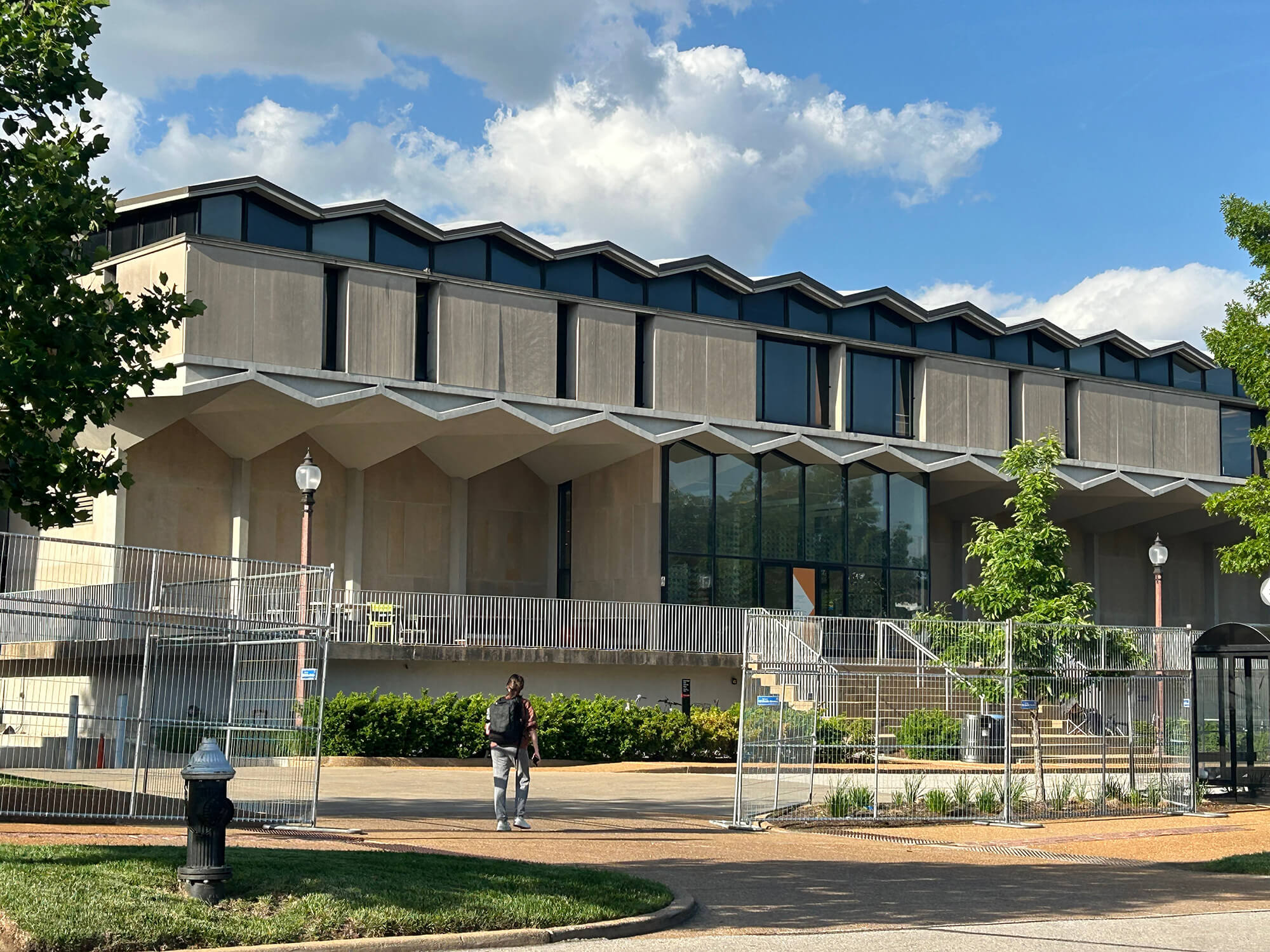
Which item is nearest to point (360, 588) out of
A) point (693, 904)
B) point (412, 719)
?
point (412, 719)

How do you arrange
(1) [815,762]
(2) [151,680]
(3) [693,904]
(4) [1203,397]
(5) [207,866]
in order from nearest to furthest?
1. (5) [207,866]
2. (3) [693,904]
3. (2) [151,680]
4. (1) [815,762]
5. (4) [1203,397]

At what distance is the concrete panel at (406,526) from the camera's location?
39281 mm

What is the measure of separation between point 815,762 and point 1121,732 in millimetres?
4911

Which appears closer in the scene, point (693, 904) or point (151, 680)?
point (693, 904)

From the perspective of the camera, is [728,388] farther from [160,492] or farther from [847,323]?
[160,492]

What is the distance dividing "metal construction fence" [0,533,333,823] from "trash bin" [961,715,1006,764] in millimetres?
9337

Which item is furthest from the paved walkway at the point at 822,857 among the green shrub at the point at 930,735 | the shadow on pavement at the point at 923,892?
the green shrub at the point at 930,735

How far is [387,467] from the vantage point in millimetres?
39469

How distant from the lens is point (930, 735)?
2041cm

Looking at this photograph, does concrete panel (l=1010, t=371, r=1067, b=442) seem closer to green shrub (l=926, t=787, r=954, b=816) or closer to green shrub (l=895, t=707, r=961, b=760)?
green shrub (l=895, t=707, r=961, b=760)

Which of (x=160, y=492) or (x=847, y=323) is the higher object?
(x=847, y=323)

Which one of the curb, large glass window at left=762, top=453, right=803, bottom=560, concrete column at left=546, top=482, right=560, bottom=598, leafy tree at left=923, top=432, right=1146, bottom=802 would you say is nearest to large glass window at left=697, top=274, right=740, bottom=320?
large glass window at left=762, top=453, right=803, bottom=560

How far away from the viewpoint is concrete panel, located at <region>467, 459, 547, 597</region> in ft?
136

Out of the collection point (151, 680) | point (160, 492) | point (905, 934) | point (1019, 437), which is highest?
point (1019, 437)
